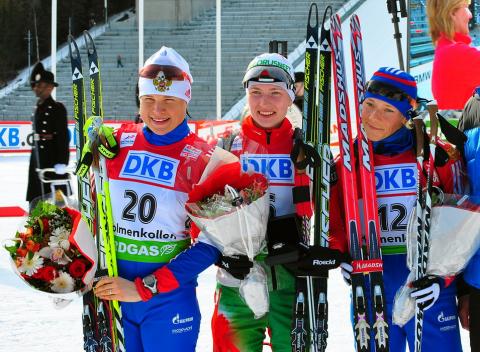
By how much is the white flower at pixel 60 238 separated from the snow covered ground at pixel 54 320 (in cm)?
185

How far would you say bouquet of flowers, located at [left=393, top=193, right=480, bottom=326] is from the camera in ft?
9.86

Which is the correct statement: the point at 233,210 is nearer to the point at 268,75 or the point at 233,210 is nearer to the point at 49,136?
the point at 268,75

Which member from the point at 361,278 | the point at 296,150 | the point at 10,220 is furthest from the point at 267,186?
the point at 10,220

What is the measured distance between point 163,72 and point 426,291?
1.29 metres

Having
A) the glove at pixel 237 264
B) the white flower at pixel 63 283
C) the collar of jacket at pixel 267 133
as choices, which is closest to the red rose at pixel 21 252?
the white flower at pixel 63 283

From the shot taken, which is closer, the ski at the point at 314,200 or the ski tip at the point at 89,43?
the ski at the point at 314,200

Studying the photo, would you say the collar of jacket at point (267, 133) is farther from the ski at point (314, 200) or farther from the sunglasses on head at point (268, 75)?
the sunglasses on head at point (268, 75)

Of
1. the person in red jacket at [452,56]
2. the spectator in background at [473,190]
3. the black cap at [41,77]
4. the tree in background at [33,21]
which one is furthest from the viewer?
the tree in background at [33,21]

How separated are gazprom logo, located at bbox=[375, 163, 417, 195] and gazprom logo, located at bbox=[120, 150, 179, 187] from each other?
813 millimetres

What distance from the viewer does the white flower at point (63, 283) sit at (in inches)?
115

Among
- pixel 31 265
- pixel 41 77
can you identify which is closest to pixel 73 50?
pixel 31 265

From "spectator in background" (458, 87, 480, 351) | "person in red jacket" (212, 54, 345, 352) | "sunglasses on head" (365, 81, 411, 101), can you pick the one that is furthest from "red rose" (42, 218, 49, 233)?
"spectator in background" (458, 87, 480, 351)

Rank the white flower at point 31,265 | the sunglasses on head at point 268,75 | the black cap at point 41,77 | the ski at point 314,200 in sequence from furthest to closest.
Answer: the black cap at point 41,77, the sunglasses on head at point 268,75, the ski at point 314,200, the white flower at point 31,265

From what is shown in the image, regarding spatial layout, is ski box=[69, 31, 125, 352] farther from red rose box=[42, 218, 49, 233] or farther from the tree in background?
the tree in background
